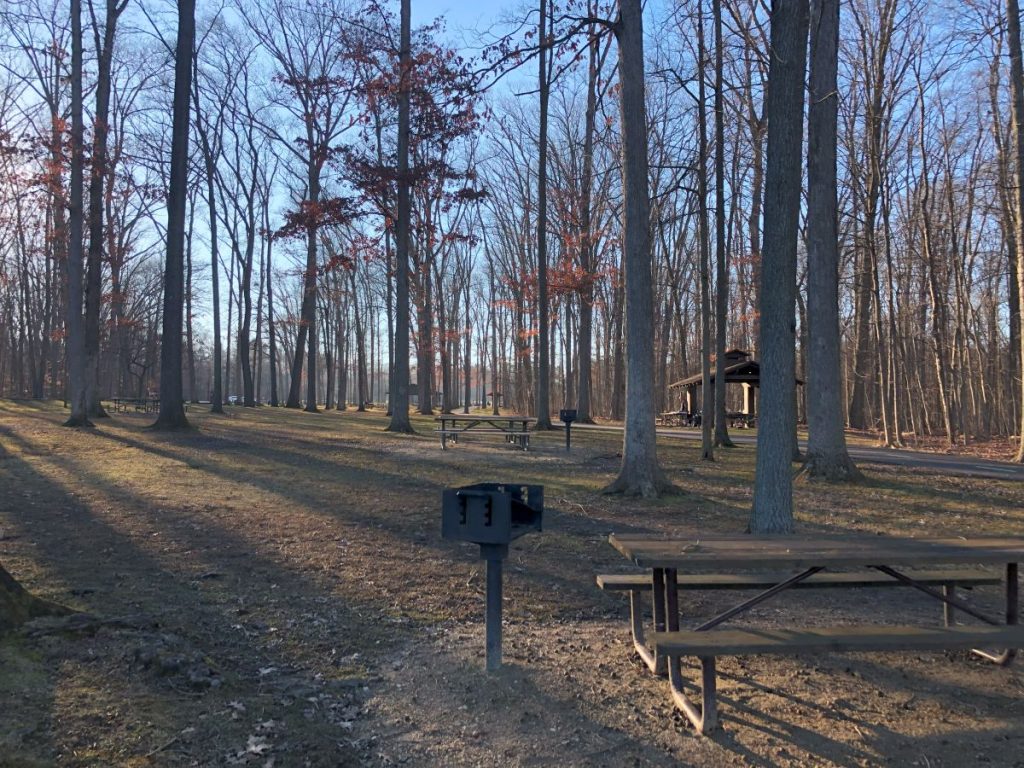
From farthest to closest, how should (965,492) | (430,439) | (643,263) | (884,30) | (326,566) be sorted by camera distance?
(884,30), (430,439), (965,492), (643,263), (326,566)

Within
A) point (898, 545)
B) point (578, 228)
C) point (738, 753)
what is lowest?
point (738, 753)

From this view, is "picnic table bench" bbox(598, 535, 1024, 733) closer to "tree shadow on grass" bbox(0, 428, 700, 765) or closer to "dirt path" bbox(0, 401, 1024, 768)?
"dirt path" bbox(0, 401, 1024, 768)

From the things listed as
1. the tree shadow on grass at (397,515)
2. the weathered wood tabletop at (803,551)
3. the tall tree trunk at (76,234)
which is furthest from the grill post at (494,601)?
the tall tree trunk at (76,234)

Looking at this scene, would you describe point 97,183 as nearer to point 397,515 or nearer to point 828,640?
point 397,515

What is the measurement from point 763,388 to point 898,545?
2.33 m

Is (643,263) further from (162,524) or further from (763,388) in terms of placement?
(162,524)

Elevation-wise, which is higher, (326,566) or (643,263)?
(643,263)

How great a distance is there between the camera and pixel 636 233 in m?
9.26

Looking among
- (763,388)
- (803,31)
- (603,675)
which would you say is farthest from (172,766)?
(803,31)

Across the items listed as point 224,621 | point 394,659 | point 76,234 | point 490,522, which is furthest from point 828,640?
point 76,234

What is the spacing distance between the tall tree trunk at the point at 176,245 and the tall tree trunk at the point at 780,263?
14782mm

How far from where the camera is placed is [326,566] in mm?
6016

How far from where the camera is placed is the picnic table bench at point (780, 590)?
3.19m

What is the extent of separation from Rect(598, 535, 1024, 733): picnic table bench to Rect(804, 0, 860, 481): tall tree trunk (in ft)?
24.4
